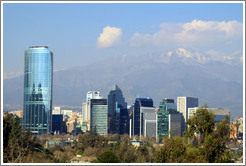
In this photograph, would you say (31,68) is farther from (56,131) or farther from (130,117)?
(130,117)

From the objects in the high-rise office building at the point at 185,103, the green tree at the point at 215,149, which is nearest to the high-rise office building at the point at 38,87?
the high-rise office building at the point at 185,103

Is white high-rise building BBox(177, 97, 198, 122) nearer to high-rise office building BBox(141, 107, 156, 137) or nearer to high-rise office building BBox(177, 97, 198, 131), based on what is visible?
high-rise office building BBox(177, 97, 198, 131)

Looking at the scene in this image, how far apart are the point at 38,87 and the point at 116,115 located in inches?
659

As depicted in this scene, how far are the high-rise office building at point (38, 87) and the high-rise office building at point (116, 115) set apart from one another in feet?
42.1

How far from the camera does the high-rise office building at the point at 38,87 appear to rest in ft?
264

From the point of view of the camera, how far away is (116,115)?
296ft

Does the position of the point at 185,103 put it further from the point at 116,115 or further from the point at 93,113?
the point at 93,113

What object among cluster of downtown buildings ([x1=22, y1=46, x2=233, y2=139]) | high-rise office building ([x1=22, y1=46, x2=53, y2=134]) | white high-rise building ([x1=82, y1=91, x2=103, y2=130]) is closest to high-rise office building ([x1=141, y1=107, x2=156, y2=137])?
cluster of downtown buildings ([x1=22, y1=46, x2=233, y2=139])

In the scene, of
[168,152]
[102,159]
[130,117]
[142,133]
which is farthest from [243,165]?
[130,117]

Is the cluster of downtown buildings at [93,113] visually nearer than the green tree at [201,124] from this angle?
No

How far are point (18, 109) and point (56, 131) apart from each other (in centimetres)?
821

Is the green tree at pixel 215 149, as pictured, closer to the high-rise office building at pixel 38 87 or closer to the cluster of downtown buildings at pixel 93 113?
the cluster of downtown buildings at pixel 93 113

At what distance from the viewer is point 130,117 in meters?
87.2

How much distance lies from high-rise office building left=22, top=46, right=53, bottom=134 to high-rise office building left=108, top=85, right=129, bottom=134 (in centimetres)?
1284
